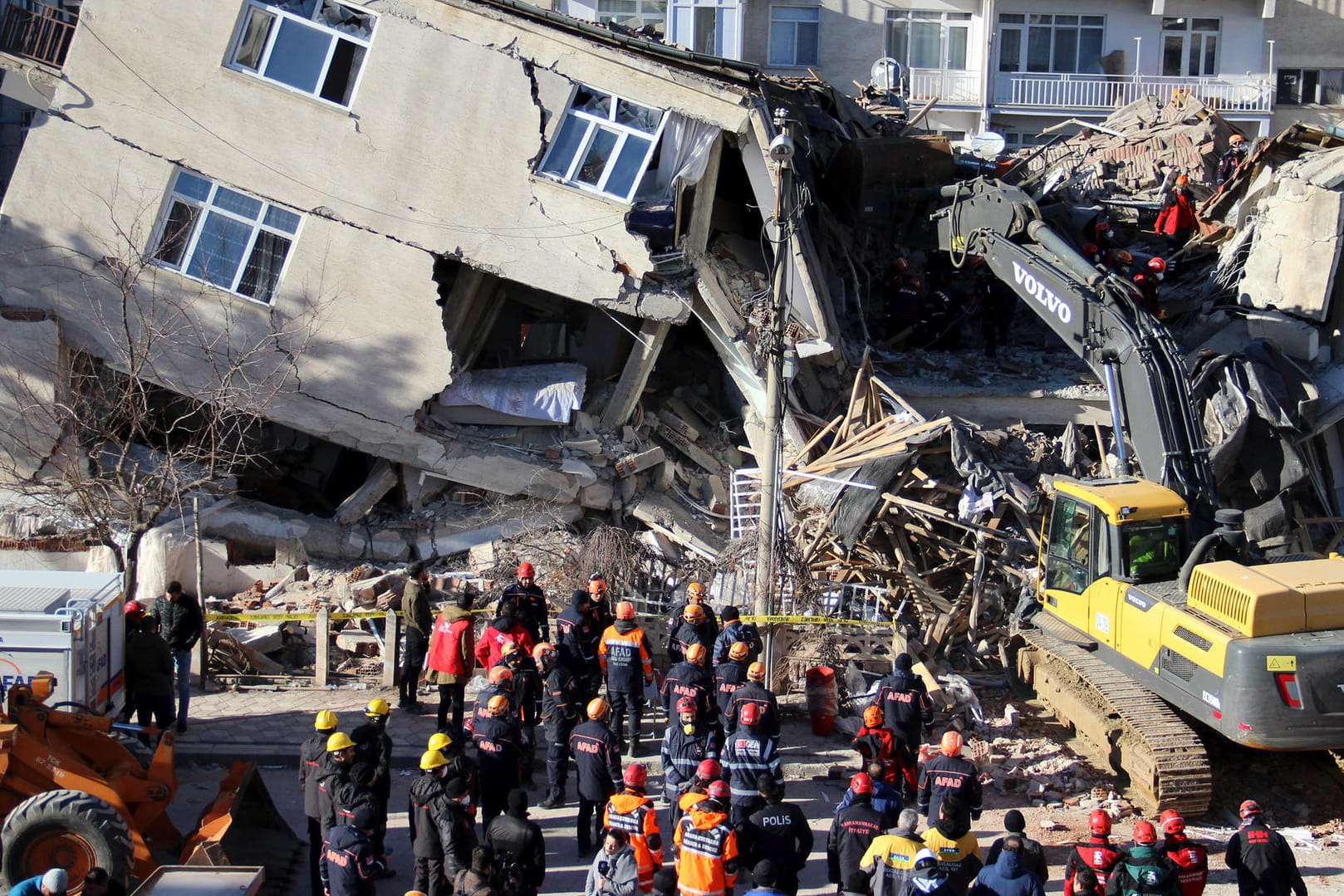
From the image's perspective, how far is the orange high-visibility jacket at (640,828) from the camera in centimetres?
747

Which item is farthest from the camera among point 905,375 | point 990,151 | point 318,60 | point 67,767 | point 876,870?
point 990,151

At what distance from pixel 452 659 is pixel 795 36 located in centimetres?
2516

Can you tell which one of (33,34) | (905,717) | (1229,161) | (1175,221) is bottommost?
(905,717)

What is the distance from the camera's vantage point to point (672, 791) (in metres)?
9.50

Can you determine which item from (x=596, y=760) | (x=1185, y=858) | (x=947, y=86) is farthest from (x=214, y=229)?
(x=947, y=86)

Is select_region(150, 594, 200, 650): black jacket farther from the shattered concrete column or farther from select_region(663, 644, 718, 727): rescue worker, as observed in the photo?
the shattered concrete column

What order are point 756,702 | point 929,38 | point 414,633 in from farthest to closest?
1. point 929,38
2. point 414,633
3. point 756,702

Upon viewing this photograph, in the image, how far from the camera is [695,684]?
9594 mm

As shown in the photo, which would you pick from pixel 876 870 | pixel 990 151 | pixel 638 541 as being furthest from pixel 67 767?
pixel 990 151

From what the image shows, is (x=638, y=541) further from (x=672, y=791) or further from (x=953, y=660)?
(x=672, y=791)

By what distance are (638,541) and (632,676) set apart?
16.8 feet

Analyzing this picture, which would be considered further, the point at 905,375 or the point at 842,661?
the point at 905,375

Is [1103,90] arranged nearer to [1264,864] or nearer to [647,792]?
[647,792]

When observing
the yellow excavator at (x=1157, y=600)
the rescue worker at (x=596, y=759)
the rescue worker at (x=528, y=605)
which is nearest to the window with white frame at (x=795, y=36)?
the yellow excavator at (x=1157, y=600)
